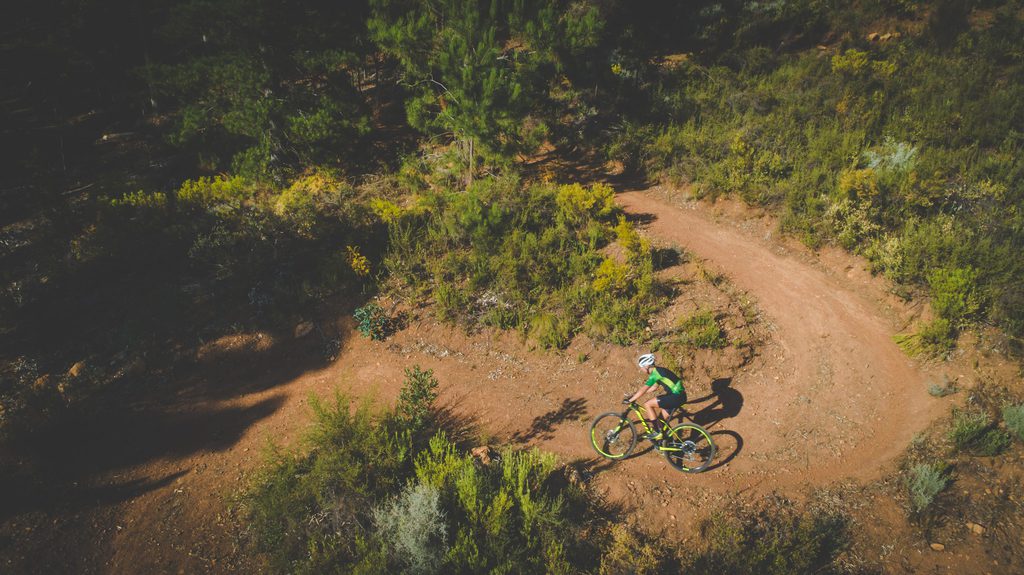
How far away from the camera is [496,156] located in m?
13.8

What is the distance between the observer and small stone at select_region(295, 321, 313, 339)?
10.9 meters

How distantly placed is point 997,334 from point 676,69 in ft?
50.0

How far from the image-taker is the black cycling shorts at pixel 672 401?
7602mm

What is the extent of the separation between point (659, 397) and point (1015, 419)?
6554 millimetres

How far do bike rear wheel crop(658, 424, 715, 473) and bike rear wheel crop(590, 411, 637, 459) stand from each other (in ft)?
2.16

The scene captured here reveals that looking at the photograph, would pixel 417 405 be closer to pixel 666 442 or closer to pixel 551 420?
pixel 551 420

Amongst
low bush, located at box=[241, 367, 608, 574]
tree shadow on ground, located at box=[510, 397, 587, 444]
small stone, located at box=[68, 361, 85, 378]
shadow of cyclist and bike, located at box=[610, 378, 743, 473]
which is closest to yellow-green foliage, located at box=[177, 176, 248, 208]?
small stone, located at box=[68, 361, 85, 378]

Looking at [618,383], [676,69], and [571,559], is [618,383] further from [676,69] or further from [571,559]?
[676,69]

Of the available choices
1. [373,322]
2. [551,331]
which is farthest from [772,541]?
[373,322]

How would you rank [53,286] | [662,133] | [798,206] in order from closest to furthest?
[53,286]
[798,206]
[662,133]

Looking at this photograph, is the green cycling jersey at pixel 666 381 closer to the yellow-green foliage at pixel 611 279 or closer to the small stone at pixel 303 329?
the yellow-green foliage at pixel 611 279

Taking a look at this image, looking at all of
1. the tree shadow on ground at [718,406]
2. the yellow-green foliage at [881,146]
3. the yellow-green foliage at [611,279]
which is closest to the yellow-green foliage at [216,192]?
the yellow-green foliage at [611,279]

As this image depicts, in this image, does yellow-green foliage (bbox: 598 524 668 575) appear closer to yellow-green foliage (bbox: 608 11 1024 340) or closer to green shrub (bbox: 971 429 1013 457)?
green shrub (bbox: 971 429 1013 457)

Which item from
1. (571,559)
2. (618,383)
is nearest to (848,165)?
(618,383)
